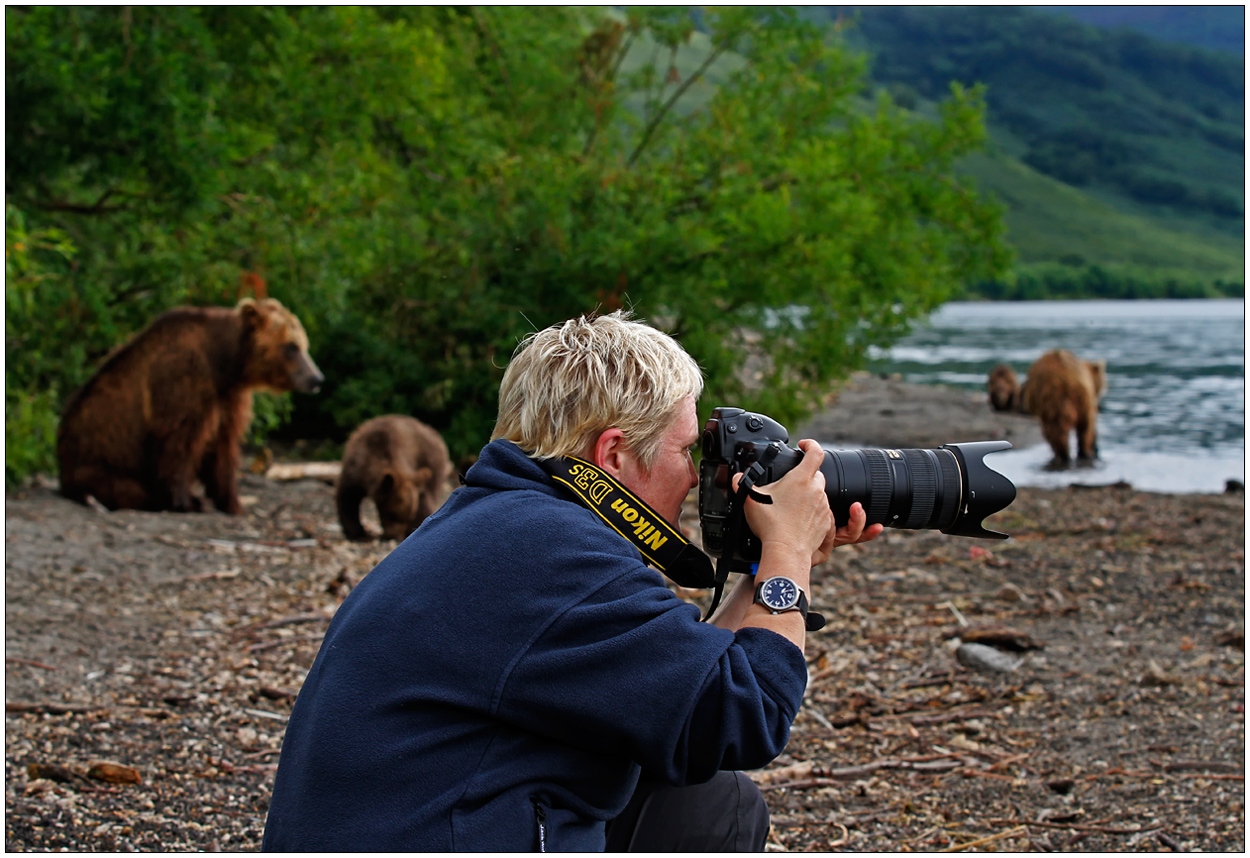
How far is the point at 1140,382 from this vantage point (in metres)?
27.3

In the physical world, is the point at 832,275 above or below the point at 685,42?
below

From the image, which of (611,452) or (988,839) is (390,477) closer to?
(988,839)

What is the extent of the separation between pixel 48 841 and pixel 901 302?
36.4 ft

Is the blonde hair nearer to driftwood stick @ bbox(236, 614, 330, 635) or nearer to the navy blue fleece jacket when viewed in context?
the navy blue fleece jacket

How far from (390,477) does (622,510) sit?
5.66 meters

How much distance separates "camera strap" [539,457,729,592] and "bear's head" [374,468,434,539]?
560cm

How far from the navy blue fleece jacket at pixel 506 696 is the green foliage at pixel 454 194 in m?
6.71

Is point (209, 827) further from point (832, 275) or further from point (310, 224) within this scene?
point (832, 275)

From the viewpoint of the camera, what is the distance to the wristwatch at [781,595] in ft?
7.50

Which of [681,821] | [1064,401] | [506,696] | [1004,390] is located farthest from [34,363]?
[1004,390]

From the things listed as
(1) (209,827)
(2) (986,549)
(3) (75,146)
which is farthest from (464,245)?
(1) (209,827)

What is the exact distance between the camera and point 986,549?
27.6 feet

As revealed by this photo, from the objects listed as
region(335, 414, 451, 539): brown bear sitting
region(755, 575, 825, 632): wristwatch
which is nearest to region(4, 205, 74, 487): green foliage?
region(335, 414, 451, 539): brown bear sitting

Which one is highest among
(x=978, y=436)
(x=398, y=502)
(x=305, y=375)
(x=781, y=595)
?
(x=781, y=595)
